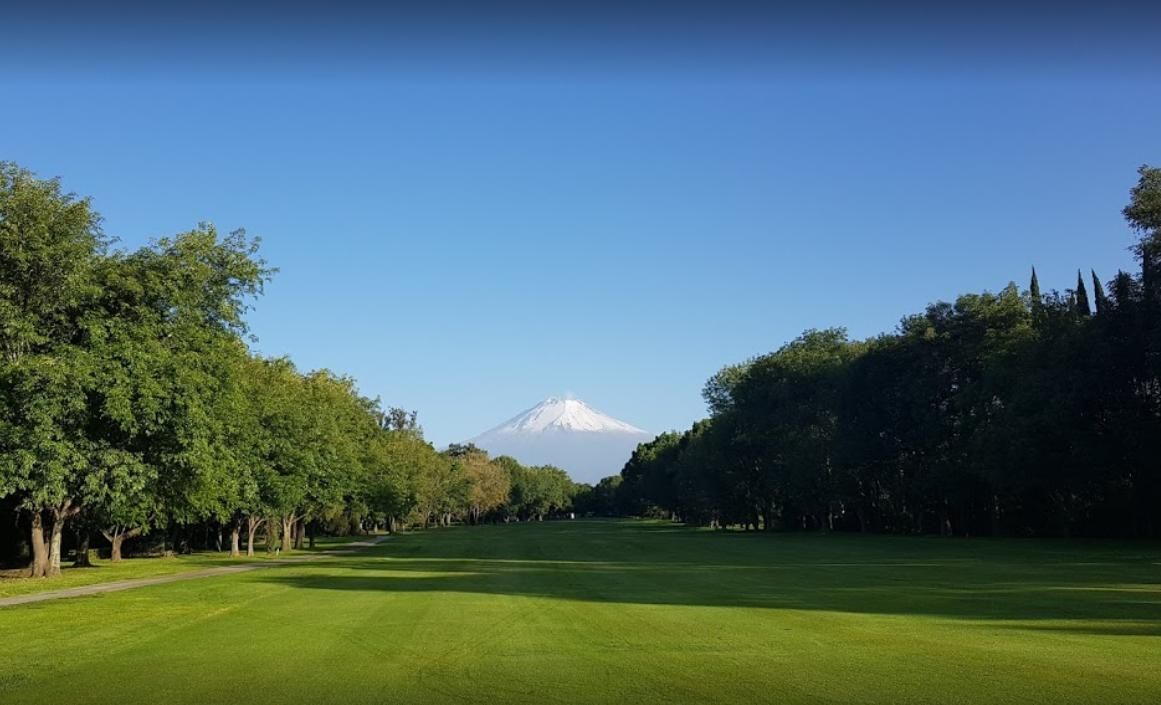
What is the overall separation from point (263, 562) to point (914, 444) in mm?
49276

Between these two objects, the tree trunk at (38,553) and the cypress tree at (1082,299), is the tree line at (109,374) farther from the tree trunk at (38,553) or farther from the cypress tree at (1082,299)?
the cypress tree at (1082,299)

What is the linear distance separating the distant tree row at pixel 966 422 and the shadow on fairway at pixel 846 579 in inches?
233

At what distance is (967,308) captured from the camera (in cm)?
6931

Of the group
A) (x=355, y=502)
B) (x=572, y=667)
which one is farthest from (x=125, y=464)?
(x=355, y=502)

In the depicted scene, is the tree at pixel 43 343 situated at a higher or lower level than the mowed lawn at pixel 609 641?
higher

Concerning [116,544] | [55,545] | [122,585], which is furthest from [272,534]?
[122,585]

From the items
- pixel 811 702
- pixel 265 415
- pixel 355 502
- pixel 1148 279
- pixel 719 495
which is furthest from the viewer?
pixel 719 495

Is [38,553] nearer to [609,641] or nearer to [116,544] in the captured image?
[116,544]

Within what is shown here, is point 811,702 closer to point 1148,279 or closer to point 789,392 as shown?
point 1148,279

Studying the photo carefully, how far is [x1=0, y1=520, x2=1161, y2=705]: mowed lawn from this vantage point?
472 inches

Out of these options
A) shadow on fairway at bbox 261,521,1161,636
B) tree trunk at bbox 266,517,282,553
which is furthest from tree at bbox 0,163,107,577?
tree trunk at bbox 266,517,282,553

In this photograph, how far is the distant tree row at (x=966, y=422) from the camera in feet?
162

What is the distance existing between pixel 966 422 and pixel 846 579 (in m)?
40.5

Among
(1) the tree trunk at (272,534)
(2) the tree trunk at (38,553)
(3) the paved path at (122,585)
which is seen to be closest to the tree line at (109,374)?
(2) the tree trunk at (38,553)
